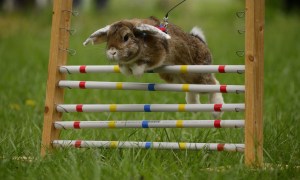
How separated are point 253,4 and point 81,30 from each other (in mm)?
8657

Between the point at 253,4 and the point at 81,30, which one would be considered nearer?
the point at 253,4

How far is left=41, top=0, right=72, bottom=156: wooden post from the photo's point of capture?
3727mm

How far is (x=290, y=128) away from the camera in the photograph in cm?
421

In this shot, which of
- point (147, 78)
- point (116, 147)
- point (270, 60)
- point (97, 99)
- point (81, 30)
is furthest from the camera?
point (81, 30)

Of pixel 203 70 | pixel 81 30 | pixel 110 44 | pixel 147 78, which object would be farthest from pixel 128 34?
pixel 81 30

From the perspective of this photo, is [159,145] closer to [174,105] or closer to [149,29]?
[174,105]

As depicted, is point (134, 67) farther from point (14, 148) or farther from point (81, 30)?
point (81, 30)

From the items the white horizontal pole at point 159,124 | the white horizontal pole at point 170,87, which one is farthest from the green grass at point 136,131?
the white horizontal pole at point 170,87

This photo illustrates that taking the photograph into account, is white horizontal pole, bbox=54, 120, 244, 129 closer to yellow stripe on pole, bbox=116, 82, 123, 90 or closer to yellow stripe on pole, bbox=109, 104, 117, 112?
yellow stripe on pole, bbox=109, 104, 117, 112

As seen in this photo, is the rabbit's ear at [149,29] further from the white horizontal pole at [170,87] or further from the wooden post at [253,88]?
the wooden post at [253,88]

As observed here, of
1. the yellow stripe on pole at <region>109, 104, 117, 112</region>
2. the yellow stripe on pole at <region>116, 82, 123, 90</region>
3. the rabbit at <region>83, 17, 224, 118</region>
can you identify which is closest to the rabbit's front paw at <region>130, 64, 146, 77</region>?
the rabbit at <region>83, 17, 224, 118</region>

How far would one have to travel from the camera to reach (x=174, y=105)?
343cm

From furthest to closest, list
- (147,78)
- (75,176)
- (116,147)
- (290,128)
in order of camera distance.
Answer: (147,78) < (290,128) < (116,147) < (75,176)

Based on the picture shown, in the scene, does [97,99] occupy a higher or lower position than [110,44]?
lower
